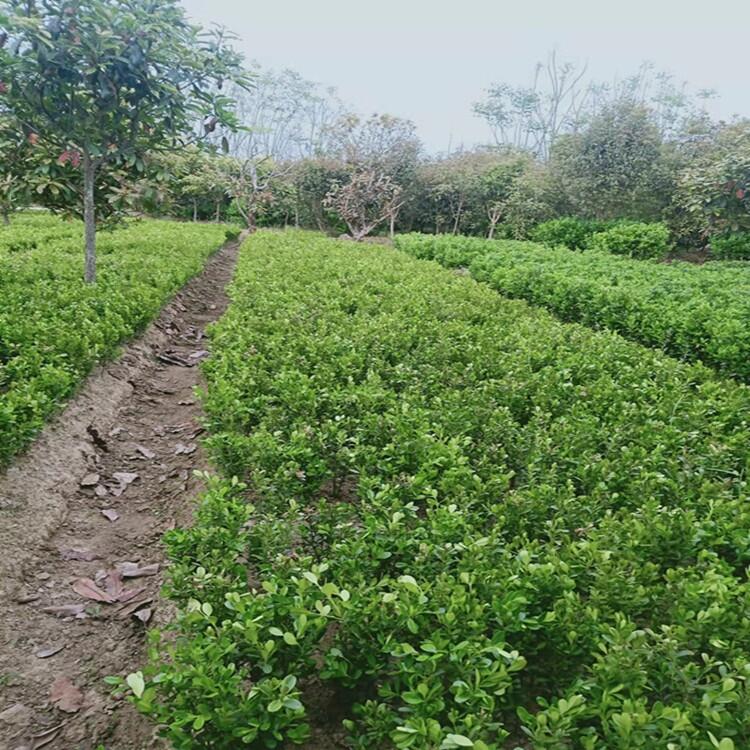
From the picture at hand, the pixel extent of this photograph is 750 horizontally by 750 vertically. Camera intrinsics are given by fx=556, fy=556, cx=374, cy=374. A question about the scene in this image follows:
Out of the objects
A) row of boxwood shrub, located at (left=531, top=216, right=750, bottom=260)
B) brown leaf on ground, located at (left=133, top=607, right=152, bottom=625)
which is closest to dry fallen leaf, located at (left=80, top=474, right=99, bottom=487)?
brown leaf on ground, located at (left=133, top=607, right=152, bottom=625)

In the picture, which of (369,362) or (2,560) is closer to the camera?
(2,560)

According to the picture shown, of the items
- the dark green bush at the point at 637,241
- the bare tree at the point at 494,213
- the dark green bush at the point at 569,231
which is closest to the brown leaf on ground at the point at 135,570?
the dark green bush at the point at 637,241

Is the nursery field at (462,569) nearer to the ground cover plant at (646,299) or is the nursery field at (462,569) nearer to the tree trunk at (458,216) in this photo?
the ground cover plant at (646,299)

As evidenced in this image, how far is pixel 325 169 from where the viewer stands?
31.7 m

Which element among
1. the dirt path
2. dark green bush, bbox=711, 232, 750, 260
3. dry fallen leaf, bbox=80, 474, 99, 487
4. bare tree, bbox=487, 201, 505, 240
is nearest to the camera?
the dirt path

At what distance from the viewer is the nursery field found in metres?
1.63

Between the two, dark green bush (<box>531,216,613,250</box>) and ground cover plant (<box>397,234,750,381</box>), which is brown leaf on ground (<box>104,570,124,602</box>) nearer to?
ground cover plant (<box>397,234,750,381</box>)

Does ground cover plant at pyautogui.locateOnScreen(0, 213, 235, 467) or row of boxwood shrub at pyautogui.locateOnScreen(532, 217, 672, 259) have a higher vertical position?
row of boxwood shrub at pyautogui.locateOnScreen(532, 217, 672, 259)

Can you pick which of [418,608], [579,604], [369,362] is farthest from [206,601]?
[369,362]

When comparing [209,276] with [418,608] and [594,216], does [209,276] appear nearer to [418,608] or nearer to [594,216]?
[418,608]

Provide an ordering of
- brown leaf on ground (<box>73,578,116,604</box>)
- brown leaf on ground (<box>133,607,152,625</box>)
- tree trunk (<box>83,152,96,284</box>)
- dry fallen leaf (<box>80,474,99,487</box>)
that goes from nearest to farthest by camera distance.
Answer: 1. brown leaf on ground (<box>133,607,152,625</box>)
2. brown leaf on ground (<box>73,578,116,604</box>)
3. dry fallen leaf (<box>80,474,99,487</box>)
4. tree trunk (<box>83,152,96,284</box>)

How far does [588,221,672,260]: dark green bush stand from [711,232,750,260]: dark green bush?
1621mm

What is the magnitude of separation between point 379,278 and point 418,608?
7910mm

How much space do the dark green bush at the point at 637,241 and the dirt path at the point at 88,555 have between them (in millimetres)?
16443
